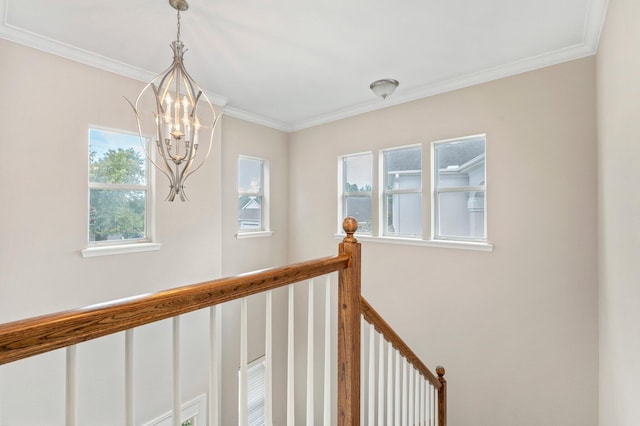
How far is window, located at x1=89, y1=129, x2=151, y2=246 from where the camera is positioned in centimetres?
252

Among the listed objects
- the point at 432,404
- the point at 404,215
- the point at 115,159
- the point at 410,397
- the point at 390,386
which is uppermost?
the point at 115,159

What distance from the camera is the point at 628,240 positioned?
1334mm

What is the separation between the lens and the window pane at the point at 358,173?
3713 mm

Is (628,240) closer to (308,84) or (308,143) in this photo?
(308,84)

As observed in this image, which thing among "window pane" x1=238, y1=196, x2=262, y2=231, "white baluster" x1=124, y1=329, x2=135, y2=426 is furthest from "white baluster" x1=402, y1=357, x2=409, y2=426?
"window pane" x1=238, y1=196, x2=262, y2=231

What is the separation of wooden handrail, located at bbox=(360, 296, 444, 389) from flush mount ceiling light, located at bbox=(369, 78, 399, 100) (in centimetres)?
209

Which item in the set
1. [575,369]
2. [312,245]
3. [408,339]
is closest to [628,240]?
[575,369]

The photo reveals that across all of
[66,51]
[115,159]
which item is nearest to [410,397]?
[115,159]

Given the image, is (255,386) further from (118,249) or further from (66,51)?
(66,51)

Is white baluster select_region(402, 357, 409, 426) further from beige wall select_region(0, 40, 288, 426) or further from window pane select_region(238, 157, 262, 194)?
window pane select_region(238, 157, 262, 194)

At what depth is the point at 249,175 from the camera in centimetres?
402

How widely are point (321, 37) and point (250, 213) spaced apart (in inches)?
97.3

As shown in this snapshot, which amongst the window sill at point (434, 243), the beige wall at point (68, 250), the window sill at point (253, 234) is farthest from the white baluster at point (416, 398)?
the window sill at point (253, 234)

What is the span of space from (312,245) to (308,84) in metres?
2.12
